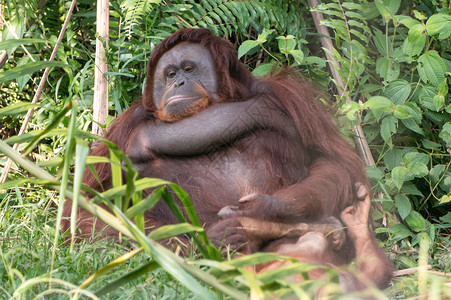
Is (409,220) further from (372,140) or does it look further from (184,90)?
(184,90)

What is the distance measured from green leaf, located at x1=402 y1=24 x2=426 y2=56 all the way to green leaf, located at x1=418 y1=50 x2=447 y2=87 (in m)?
0.06

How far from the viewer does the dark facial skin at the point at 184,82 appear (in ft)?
10.7

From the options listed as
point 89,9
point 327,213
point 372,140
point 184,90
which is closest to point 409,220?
point 372,140

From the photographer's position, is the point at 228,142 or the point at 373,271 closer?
the point at 373,271

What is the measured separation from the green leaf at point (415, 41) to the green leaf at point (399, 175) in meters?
0.72

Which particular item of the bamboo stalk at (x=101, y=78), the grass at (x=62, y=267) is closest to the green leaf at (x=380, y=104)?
the bamboo stalk at (x=101, y=78)

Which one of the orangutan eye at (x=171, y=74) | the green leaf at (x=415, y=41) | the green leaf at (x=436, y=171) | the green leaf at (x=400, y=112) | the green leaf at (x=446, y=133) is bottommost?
the green leaf at (x=436, y=171)

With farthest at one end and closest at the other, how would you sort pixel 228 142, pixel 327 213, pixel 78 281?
pixel 228 142 < pixel 327 213 < pixel 78 281

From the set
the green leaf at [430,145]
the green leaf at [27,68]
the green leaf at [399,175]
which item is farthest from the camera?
the green leaf at [430,145]

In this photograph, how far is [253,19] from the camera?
4.41 m

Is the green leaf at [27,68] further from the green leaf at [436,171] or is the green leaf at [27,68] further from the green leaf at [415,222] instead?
the green leaf at [436,171]

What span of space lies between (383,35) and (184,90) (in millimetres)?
1582

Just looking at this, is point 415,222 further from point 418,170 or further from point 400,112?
point 400,112

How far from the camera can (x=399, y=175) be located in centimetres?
381
